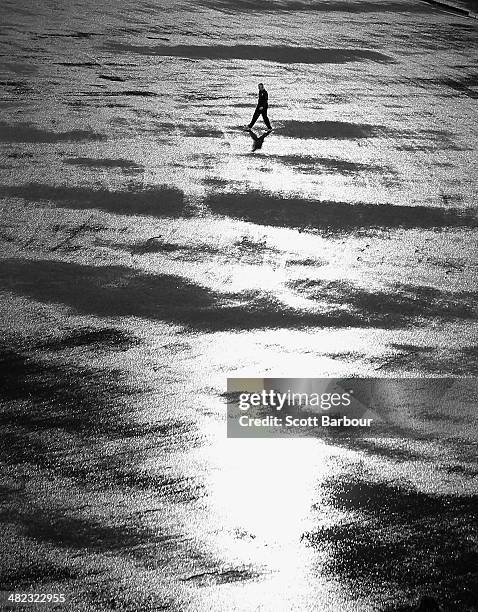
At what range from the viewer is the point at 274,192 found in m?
15.9

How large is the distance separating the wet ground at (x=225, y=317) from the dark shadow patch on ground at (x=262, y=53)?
28 centimetres

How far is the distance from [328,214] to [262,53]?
1064 centimetres

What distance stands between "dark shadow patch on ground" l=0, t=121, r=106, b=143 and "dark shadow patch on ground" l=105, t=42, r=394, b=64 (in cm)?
649

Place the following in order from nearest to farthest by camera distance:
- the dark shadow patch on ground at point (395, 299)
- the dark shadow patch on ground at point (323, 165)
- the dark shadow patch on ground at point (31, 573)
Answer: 1. the dark shadow patch on ground at point (31, 573)
2. the dark shadow patch on ground at point (395, 299)
3. the dark shadow patch on ground at point (323, 165)

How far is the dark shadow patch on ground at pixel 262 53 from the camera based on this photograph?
23734 mm

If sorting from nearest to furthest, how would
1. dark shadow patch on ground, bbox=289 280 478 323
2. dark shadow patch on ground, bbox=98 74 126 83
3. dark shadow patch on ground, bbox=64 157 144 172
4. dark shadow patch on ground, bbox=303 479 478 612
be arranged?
dark shadow patch on ground, bbox=303 479 478 612, dark shadow patch on ground, bbox=289 280 478 323, dark shadow patch on ground, bbox=64 157 144 172, dark shadow patch on ground, bbox=98 74 126 83

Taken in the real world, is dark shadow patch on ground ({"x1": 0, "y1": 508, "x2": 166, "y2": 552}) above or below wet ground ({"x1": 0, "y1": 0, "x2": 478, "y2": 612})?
below

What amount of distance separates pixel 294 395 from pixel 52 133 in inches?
390

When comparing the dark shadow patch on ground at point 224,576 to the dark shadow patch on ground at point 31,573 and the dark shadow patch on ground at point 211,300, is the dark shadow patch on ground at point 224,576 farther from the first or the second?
the dark shadow patch on ground at point 211,300

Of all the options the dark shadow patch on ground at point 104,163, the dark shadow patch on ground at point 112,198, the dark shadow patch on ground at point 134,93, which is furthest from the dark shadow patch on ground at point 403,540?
the dark shadow patch on ground at point 134,93

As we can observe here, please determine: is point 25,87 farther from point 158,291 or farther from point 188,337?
point 188,337

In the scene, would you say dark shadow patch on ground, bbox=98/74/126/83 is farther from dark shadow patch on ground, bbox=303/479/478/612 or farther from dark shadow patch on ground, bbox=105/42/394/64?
dark shadow patch on ground, bbox=303/479/478/612

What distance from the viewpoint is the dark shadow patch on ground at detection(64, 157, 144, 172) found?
54.6 ft

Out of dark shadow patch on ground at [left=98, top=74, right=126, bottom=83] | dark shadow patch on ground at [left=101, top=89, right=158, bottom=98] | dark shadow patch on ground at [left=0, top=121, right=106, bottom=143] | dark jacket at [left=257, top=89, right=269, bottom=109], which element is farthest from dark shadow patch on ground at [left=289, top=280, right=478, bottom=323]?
dark shadow patch on ground at [left=98, top=74, right=126, bottom=83]
